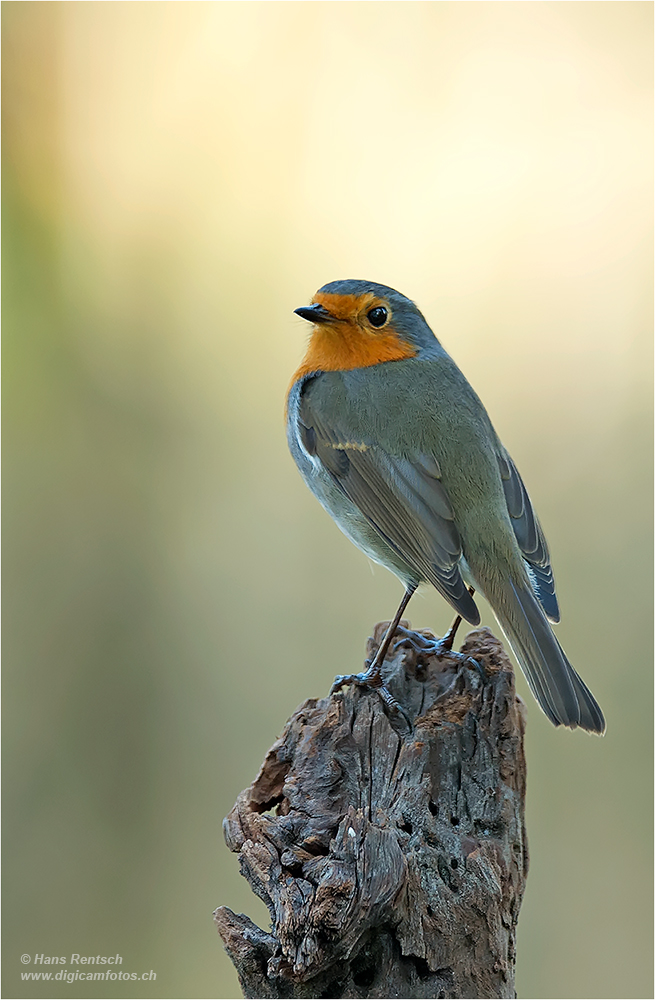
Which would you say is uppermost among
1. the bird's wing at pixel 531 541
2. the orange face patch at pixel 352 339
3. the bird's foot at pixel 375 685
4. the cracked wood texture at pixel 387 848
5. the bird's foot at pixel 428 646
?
the orange face patch at pixel 352 339

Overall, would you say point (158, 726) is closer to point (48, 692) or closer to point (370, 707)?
point (48, 692)

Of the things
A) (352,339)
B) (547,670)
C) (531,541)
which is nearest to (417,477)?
(531,541)

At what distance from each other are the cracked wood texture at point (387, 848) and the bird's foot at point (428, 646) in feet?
0.34

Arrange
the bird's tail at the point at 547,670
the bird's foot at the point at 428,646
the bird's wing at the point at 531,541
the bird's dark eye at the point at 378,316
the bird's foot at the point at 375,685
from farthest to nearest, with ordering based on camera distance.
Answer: the bird's dark eye at the point at 378,316, the bird's wing at the point at 531,541, the bird's foot at the point at 428,646, the bird's foot at the point at 375,685, the bird's tail at the point at 547,670

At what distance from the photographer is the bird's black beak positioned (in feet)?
10.1

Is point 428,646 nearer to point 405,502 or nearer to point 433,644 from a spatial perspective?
point 433,644

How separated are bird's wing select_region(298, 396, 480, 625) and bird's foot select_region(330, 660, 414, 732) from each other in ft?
1.08

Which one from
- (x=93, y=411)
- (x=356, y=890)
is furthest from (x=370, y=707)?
(x=93, y=411)

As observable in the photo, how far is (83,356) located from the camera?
15.1 feet

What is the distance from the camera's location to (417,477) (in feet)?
9.50

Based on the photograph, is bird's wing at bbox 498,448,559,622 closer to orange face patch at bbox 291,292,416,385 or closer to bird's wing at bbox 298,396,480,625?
bird's wing at bbox 298,396,480,625

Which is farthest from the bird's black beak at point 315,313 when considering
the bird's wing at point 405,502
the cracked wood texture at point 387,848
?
the cracked wood texture at point 387,848

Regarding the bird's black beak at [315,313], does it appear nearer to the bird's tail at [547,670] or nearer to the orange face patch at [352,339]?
the orange face patch at [352,339]

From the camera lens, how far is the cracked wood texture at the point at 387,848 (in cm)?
196
